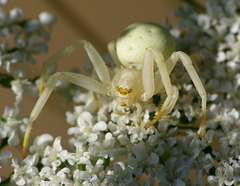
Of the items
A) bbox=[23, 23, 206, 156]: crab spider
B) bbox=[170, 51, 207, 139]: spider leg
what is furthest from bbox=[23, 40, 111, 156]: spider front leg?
bbox=[170, 51, 207, 139]: spider leg

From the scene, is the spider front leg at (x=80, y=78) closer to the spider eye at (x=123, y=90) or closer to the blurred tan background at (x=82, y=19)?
the spider eye at (x=123, y=90)

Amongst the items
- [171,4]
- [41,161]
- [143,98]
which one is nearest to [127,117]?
[143,98]

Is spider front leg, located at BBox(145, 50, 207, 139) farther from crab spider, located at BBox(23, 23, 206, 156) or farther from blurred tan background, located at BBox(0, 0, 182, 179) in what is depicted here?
blurred tan background, located at BBox(0, 0, 182, 179)

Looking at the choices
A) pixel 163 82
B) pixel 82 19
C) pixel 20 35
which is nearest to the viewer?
pixel 163 82

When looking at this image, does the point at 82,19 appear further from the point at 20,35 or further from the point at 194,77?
the point at 194,77

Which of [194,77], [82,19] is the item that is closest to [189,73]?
[194,77]

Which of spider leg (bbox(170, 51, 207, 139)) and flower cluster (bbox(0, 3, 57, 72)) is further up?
flower cluster (bbox(0, 3, 57, 72))
